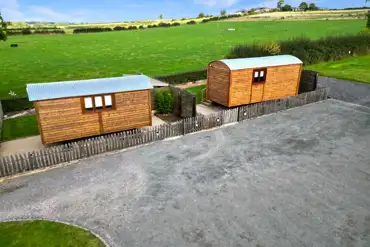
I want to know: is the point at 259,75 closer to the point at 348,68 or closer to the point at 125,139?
the point at 125,139

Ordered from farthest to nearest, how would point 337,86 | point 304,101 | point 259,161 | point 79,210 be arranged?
point 337,86 → point 304,101 → point 259,161 → point 79,210

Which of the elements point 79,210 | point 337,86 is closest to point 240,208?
point 79,210

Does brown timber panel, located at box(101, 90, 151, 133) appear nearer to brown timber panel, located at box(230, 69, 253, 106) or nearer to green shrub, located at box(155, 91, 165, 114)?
green shrub, located at box(155, 91, 165, 114)

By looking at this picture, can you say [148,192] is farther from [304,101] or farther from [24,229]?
[304,101]

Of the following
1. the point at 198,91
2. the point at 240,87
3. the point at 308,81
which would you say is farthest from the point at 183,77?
the point at 308,81

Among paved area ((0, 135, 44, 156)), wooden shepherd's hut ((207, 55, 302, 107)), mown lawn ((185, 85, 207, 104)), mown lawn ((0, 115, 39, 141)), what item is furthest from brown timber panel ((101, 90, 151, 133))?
mown lawn ((185, 85, 207, 104))

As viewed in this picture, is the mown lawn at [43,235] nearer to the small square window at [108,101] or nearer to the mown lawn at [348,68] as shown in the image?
the small square window at [108,101]

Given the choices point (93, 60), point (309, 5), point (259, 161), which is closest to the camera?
point (259, 161)
